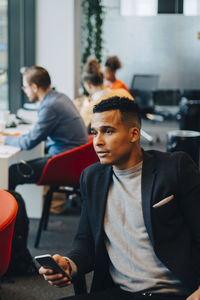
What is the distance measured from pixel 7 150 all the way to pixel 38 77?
692mm

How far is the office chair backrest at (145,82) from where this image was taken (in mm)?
7500

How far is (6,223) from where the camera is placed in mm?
1687

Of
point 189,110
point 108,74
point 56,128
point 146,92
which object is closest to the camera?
point 56,128

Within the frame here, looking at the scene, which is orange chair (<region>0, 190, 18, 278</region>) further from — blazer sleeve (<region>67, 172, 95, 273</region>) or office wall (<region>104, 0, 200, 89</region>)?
office wall (<region>104, 0, 200, 89</region>)

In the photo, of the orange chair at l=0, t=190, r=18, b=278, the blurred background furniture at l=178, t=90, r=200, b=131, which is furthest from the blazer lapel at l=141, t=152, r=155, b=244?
the blurred background furniture at l=178, t=90, r=200, b=131

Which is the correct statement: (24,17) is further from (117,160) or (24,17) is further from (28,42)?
(117,160)

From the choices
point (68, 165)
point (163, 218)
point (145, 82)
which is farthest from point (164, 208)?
point (145, 82)

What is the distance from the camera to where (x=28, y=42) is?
5.45 meters

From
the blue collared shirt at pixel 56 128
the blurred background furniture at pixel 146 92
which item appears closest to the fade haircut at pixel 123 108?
the blue collared shirt at pixel 56 128

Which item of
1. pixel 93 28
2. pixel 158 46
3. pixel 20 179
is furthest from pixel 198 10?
pixel 20 179

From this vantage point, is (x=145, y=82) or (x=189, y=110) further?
(x=145, y=82)

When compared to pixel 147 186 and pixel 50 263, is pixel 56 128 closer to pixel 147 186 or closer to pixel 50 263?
pixel 147 186

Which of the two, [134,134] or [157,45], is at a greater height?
[157,45]

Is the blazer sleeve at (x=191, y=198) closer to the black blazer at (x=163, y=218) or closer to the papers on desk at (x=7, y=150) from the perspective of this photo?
the black blazer at (x=163, y=218)
